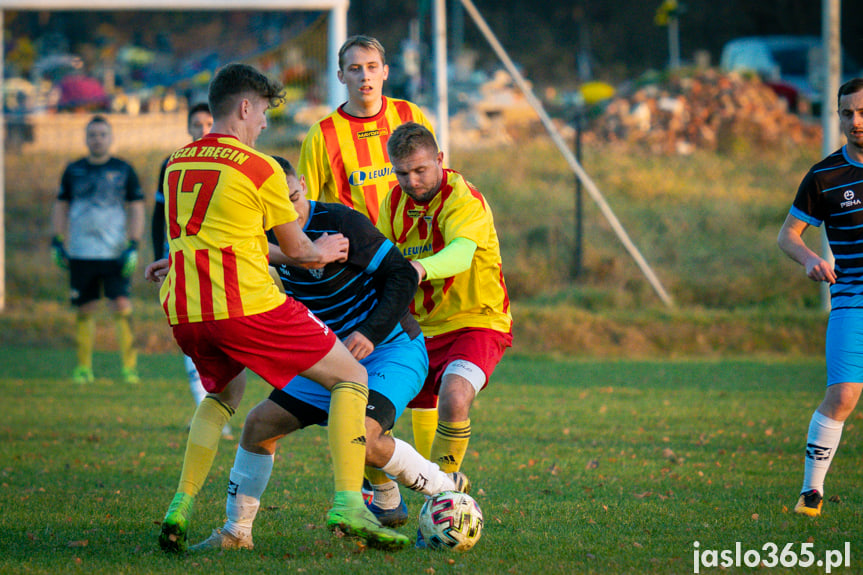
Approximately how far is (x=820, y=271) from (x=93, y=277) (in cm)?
787

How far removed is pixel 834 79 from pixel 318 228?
10.8 meters

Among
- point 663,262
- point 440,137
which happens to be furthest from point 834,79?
point 440,137

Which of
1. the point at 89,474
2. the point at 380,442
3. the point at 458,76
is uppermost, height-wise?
the point at 458,76

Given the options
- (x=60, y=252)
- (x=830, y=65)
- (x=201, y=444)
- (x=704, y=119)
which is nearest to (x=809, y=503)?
(x=201, y=444)

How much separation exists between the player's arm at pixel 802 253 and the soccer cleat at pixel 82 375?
7.76 metres

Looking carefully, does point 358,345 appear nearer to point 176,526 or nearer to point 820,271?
point 176,526

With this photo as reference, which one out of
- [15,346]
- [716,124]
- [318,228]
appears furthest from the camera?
[716,124]

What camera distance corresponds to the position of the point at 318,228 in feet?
14.3

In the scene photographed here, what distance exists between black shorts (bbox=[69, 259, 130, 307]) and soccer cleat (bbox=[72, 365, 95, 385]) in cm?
71

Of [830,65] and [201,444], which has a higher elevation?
[830,65]

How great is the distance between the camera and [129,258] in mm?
9820

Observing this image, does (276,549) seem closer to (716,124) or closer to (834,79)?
(834,79)

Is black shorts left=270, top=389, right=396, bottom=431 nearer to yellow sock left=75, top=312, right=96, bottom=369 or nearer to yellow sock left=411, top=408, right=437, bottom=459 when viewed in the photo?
yellow sock left=411, top=408, right=437, bottom=459

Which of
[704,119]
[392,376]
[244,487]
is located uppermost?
[704,119]
